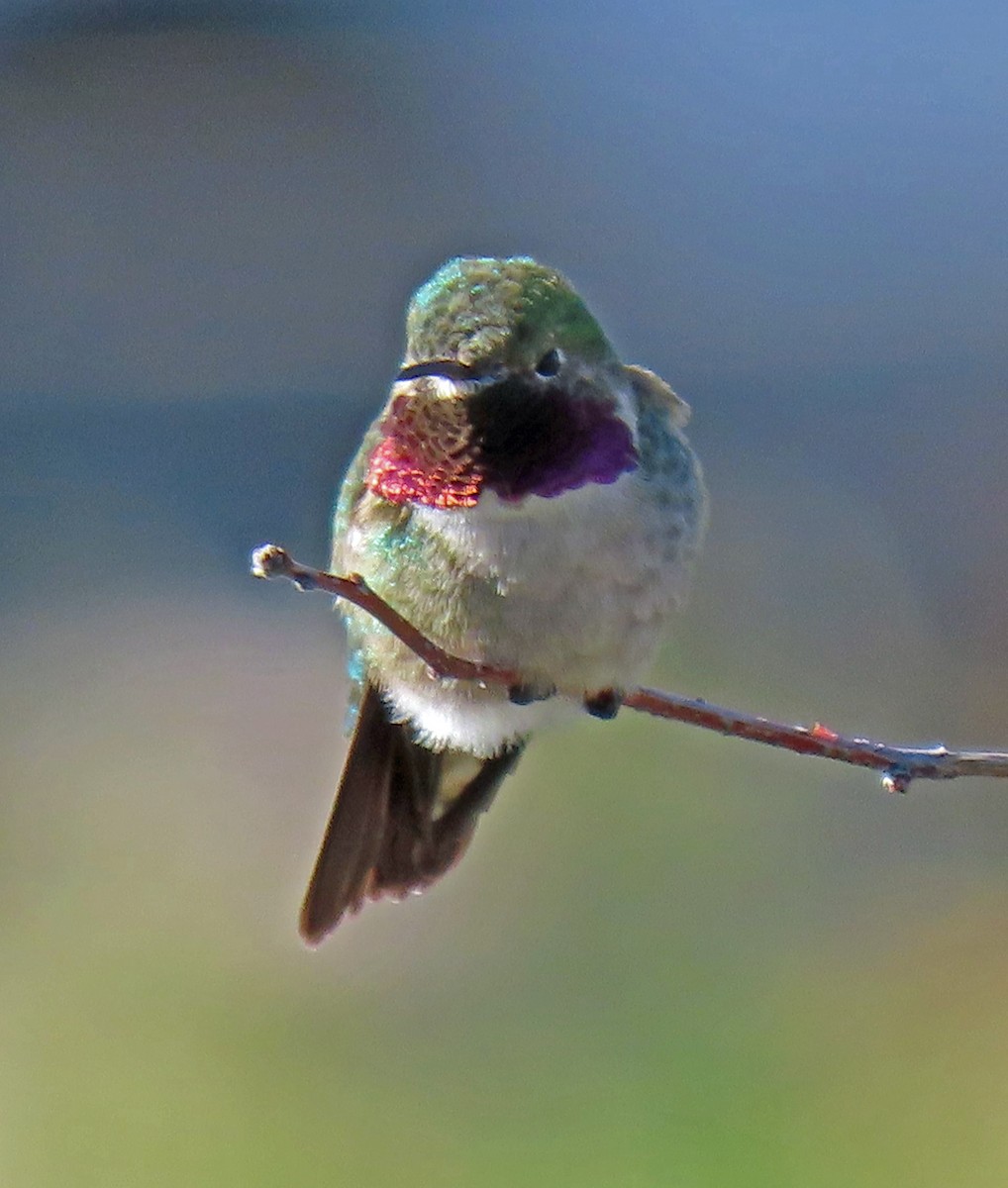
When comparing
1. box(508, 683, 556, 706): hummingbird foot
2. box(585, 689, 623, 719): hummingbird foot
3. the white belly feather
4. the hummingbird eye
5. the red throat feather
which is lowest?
box(508, 683, 556, 706): hummingbird foot

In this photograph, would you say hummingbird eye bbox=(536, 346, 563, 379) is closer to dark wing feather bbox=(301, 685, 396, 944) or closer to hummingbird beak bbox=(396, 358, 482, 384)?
hummingbird beak bbox=(396, 358, 482, 384)

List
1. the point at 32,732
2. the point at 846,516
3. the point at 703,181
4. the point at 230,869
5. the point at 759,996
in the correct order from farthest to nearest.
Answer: the point at 703,181, the point at 846,516, the point at 32,732, the point at 230,869, the point at 759,996

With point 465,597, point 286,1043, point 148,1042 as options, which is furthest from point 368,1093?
point 465,597

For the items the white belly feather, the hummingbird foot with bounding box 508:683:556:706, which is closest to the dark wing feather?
the hummingbird foot with bounding box 508:683:556:706

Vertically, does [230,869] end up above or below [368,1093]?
above

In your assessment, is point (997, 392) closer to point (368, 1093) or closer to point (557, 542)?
point (368, 1093)

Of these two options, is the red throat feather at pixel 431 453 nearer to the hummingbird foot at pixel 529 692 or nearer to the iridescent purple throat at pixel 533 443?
the iridescent purple throat at pixel 533 443
